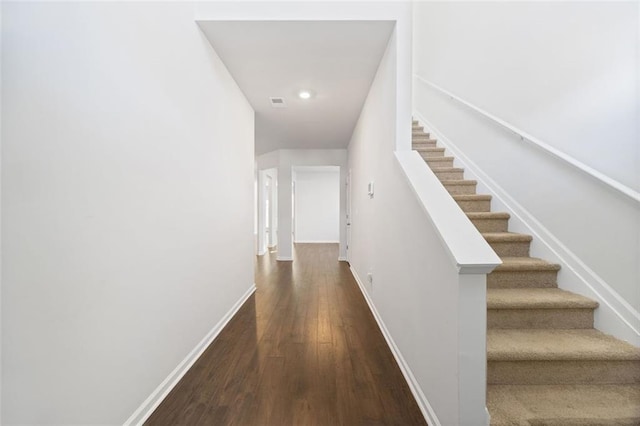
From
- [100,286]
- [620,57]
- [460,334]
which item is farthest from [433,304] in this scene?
[620,57]

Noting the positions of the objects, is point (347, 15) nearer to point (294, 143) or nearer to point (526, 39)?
point (526, 39)

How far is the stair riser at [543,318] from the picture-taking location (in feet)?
5.25

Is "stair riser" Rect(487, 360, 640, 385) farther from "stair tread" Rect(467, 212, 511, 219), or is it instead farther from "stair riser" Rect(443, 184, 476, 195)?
"stair riser" Rect(443, 184, 476, 195)

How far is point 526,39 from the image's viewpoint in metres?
2.18

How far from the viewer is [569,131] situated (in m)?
1.86

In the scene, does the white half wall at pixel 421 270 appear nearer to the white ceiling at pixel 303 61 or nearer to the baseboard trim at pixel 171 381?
the white ceiling at pixel 303 61

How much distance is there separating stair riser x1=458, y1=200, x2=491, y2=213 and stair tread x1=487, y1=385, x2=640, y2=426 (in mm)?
1486

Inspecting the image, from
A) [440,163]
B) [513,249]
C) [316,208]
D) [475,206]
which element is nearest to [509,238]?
[513,249]

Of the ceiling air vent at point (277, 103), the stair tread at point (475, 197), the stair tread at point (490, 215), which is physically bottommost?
the stair tread at point (490, 215)

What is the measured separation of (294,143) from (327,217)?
4347 mm

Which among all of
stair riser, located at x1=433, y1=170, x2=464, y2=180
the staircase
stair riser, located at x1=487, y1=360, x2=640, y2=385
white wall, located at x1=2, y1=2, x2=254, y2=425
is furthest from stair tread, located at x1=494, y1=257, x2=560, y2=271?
white wall, located at x1=2, y1=2, x2=254, y2=425

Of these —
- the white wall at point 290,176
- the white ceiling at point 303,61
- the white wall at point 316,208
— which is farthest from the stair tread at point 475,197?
the white wall at point 316,208

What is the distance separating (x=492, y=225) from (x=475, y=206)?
27cm

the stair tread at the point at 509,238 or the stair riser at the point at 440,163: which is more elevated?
the stair riser at the point at 440,163
